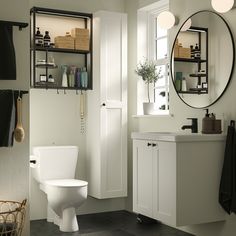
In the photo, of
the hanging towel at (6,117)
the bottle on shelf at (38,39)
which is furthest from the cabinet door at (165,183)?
the bottle on shelf at (38,39)

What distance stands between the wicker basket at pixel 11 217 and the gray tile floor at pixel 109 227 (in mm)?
588

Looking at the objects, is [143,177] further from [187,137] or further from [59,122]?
[59,122]

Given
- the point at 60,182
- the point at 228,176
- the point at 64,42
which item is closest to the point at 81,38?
the point at 64,42

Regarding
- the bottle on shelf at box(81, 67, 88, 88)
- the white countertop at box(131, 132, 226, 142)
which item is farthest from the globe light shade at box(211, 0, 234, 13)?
the bottle on shelf at box(81, 67, 88, 88)

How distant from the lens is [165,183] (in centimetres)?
339

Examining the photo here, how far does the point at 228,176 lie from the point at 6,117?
1.80 metres

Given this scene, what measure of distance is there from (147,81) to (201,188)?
157cm

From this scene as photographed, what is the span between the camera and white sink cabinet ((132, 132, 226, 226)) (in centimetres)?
328

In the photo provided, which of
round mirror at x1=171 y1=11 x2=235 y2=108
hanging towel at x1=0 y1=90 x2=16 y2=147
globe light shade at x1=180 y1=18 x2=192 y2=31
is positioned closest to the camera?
hanging towel at x1=0 y1=90 x2=16 y2=147

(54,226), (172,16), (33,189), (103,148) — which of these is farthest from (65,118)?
(172,16)

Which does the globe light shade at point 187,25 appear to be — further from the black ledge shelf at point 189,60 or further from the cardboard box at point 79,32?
the cardboard box at point 79,32

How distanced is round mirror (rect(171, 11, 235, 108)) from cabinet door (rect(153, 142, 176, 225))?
0.67 meters

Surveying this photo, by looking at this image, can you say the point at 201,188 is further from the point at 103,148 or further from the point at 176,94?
the point at 103,148

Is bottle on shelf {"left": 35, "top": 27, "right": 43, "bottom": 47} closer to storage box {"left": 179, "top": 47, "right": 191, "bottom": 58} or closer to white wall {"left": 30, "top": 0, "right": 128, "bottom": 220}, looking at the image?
white wall {"left": 30, "top": 0, "right": 128, "bottom": 220}
